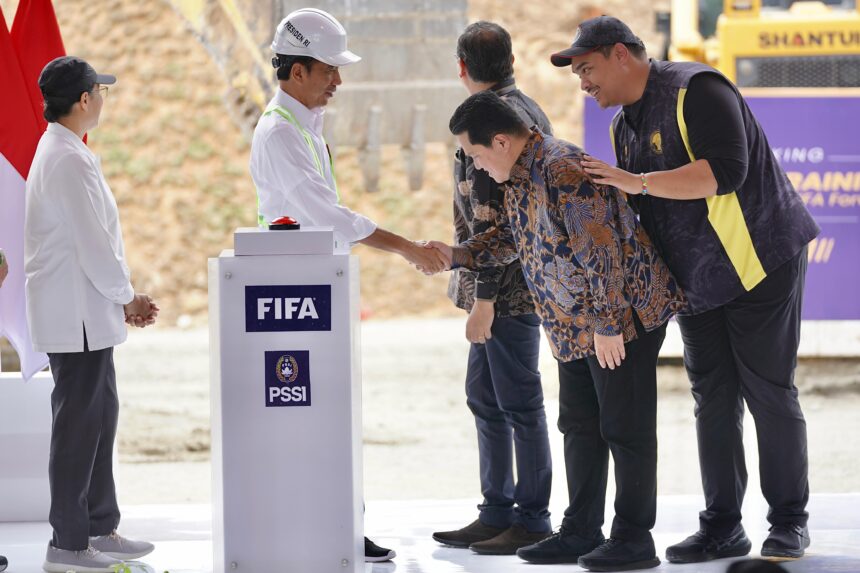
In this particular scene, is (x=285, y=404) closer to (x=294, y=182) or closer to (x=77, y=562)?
(x=294, y=182)

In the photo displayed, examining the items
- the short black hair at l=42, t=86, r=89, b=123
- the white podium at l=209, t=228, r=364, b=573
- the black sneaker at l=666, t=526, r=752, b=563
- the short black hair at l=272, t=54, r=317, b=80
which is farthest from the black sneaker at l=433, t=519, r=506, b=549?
the short black hair at l=42, t=86, r=89, b=123

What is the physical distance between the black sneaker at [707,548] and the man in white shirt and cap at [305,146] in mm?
787

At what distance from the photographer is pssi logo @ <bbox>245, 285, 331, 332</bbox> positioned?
287cm

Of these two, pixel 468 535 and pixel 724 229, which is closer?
pixel 724 229

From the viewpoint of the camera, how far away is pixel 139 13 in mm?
15008

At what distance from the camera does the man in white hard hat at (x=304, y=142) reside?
3283mm

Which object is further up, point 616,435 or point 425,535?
point 616,435

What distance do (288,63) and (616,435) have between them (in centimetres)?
134

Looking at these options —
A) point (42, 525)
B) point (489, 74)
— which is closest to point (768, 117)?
point (489, 74)

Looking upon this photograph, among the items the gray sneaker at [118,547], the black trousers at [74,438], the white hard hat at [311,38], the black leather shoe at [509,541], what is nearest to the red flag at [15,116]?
the black trousers at [74,438]

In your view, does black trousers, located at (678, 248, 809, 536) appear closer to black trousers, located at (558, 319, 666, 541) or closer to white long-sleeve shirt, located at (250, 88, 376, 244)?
black trousers, located at (558, 319, 666, 541)

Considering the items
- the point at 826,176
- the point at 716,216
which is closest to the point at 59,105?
the point at 716,216

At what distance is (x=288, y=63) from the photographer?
11.1ft

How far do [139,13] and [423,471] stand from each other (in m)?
9.47
